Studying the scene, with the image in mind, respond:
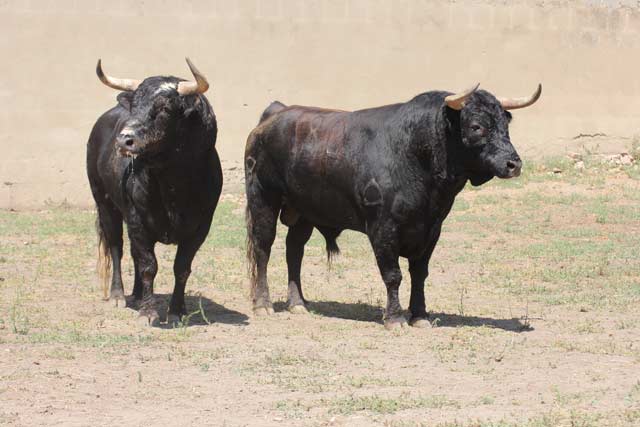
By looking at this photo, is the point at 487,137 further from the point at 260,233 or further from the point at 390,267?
the point at 260,233

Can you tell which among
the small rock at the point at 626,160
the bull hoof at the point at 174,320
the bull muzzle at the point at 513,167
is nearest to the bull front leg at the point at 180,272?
the bull hoof at the point at 174,320

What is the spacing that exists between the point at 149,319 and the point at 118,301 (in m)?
1.03

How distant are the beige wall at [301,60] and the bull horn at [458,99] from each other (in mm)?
8025

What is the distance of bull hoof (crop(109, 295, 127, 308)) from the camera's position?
9.58 m

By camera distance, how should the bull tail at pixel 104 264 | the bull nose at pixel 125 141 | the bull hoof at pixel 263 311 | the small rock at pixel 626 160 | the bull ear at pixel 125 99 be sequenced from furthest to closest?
the small rock at pixel 626 160, the bull tail at pixel 104 264, the bull hoof at pixel 263 311, the bull ear at pixel 125 99, the bull nose at pixel 125 141

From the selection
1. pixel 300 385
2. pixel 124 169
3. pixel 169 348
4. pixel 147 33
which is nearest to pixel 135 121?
pixel 124 169

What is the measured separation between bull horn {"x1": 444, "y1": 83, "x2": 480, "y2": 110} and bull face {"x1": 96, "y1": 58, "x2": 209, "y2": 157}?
1.74m

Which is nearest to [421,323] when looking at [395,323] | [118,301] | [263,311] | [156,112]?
[395,323]

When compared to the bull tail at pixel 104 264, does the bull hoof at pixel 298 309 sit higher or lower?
lower

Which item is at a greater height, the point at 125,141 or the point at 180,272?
the point at 125,141

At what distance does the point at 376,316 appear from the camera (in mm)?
9219

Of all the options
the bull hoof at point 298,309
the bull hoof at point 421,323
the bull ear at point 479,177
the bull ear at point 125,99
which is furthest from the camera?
the bull hoof at point 298,309

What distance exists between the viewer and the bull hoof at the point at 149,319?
28.4 feet

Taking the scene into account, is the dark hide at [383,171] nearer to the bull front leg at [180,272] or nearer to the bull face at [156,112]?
the bull front leg at [180,272]
